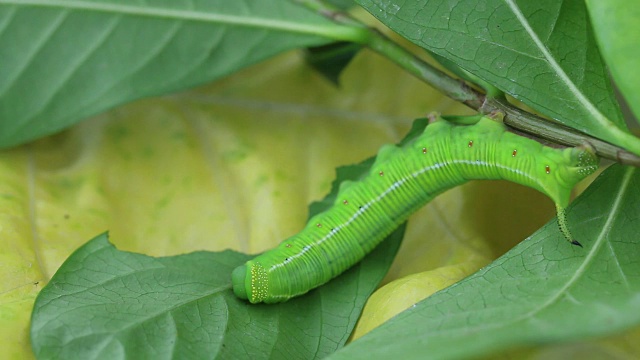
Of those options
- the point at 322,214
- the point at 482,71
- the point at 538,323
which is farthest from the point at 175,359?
the point at 482,71

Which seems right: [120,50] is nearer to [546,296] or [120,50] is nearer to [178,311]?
[178,311]

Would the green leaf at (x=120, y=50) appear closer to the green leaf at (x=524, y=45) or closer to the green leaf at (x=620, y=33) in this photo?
the green leaf at (x=524, y=45)

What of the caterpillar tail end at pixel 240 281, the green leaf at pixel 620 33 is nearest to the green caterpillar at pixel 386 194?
the caterpillar tail end at pixel 240 281

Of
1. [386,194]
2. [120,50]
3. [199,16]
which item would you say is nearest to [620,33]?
[386,194]

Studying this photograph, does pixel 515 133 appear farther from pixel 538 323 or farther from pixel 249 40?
pixel 249 40

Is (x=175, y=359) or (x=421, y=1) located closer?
(x=175, y=359)

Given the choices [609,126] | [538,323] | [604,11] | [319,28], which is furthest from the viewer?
[319,28]
